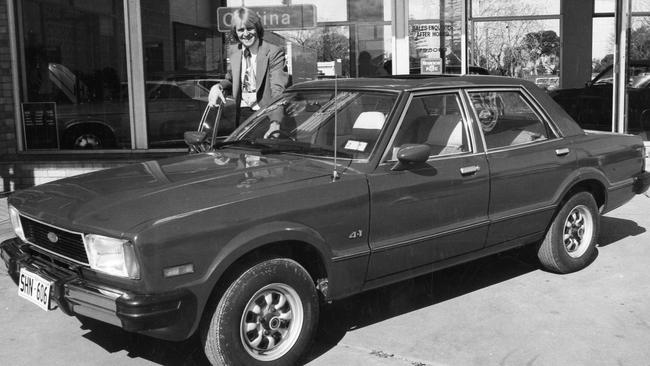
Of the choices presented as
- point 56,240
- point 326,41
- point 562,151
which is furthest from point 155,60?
point 56,240

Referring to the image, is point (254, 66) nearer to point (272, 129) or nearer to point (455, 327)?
point (272, 129)

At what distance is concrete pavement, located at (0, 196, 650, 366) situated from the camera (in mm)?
3904

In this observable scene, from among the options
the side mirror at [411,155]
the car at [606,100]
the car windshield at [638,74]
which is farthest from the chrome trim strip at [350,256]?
the car windshield at [638,74]

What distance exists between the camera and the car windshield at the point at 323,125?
4.22 meters

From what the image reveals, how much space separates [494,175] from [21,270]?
2.90 metres

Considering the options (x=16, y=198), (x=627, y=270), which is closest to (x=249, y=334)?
(x=16, y=198)

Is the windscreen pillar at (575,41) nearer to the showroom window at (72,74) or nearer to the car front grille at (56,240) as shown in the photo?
the showroom window at (72,74)

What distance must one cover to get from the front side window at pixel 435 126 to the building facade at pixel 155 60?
497 cm

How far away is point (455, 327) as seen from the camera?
432cm

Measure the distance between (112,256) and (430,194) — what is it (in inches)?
74.1

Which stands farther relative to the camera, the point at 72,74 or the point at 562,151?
the point at 72,74

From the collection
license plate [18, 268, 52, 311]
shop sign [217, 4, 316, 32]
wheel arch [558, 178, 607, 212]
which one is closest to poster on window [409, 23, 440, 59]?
shop sign [217, 4, 316, 32]

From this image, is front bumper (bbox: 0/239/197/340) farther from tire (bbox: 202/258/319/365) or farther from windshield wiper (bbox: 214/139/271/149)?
windshield wiper (bbox: 214/139/271/149)

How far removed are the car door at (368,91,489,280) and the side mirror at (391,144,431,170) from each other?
0.12ft
